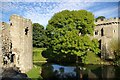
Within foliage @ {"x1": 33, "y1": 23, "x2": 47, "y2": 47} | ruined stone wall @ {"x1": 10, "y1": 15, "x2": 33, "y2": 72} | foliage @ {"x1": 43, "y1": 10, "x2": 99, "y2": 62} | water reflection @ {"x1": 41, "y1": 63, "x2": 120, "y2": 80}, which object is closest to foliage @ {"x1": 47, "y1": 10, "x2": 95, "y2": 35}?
foliage @ {"x1": 43, "y1": 10, "x2": 99, "y2": 62}

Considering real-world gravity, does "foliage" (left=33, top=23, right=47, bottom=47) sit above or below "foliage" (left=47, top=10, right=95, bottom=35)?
below

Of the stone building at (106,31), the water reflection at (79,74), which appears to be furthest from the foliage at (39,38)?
the water reflection at (79,74)

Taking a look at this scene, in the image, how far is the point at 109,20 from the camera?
37562 millimetres

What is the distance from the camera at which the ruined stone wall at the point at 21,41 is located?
15.7 m

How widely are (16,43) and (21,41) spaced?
61 centimetres

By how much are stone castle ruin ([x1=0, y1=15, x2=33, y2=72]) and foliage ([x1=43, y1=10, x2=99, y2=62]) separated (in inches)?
256

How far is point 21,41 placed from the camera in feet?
53.8

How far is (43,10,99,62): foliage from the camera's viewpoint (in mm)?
24094

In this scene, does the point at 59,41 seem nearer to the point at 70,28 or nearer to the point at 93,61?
the point at 70,28

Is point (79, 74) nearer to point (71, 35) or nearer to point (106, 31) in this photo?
point (71, 35)

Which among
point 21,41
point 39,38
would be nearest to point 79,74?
point 21,41

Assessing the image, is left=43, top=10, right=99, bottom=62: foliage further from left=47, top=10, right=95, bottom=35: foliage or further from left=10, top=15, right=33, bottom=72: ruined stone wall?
left=10, top=15, right=33, bottom=72: ruined stone wall

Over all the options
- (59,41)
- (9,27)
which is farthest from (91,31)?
(9,27)

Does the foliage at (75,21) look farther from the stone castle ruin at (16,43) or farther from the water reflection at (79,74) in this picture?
the stone castle ruin at (16,43)
